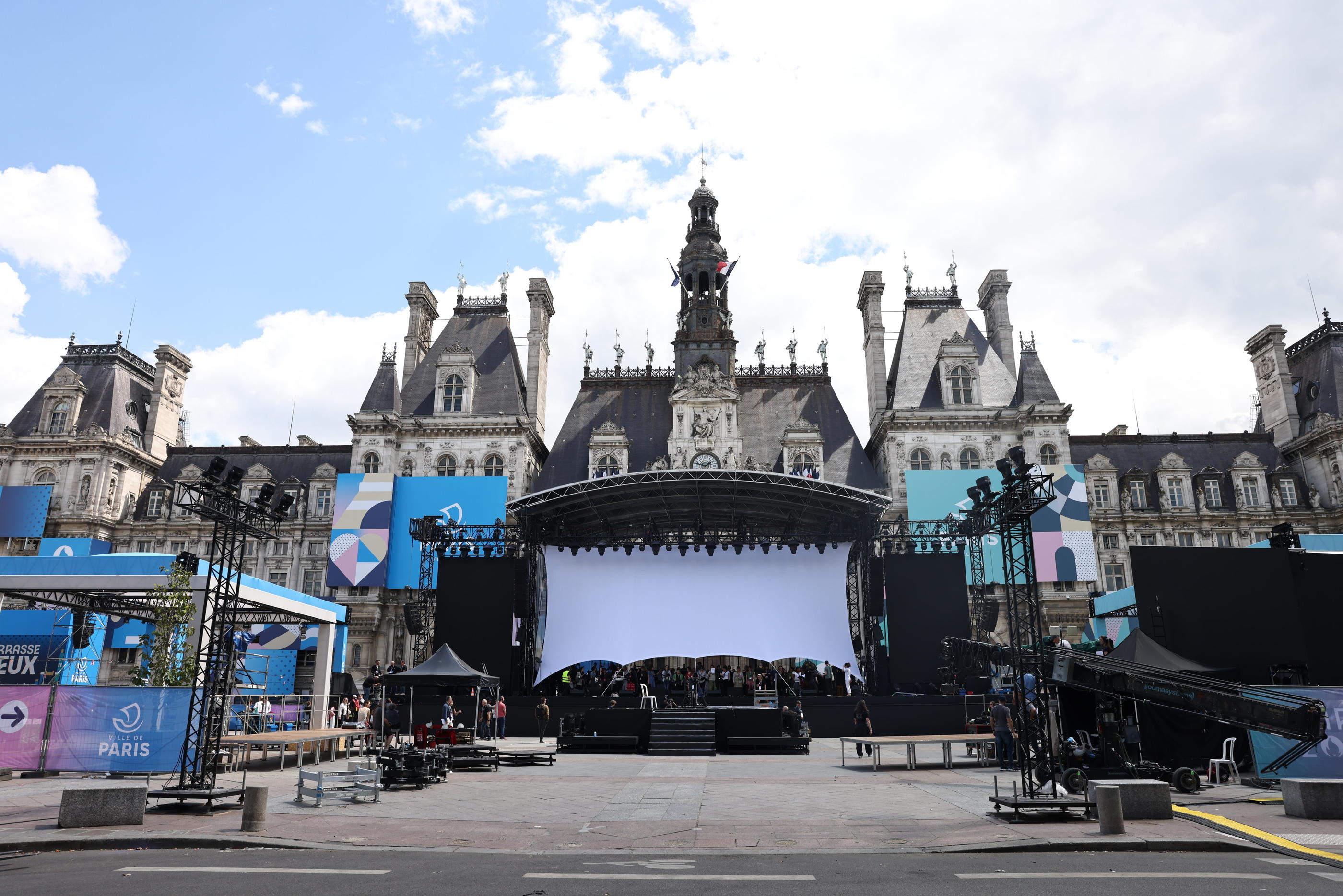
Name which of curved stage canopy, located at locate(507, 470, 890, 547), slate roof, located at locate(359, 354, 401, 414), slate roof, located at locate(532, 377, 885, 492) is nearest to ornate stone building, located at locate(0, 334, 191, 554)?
slate roof, located at locate(359, 354, 401, 414)

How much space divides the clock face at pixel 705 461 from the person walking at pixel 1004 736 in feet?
83.3

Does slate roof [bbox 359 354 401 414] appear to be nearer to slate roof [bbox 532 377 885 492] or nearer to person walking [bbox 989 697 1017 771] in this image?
slate roof [bbox 532 377 885 492]

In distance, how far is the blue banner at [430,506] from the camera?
4250 centimetres

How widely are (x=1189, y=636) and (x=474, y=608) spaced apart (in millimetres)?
21088

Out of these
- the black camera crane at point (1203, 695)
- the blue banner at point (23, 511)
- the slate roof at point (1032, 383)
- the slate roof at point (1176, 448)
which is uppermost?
the slate roof at point (1032, 383)

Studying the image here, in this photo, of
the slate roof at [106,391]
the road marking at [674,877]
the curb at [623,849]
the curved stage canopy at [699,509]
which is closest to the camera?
the road marking at [674,877]

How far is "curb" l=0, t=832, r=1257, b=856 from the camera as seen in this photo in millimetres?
10008

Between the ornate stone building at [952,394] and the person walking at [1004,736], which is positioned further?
the ornate stone building at [952,394]

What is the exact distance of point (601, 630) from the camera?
30.4 m

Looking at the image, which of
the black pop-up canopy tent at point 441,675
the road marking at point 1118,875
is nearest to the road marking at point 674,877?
the road marking at point 1118,875

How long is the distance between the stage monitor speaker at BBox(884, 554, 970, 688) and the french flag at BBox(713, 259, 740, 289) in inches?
941

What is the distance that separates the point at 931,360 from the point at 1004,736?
110ft

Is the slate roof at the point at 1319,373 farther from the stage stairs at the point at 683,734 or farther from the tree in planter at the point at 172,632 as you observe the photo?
the tree in planter at the point at 172,632

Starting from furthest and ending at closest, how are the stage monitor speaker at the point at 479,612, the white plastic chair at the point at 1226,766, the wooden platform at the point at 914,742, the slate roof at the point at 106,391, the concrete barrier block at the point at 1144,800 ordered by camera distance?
the slate roof at the point at 106,391 → the stage monitor speaker at the point at 479,612 → the wooden platform at the point at 914,742 → the white plastic chair at the point at 1226,766 → the concrete barrier block at the point at 1144,800
